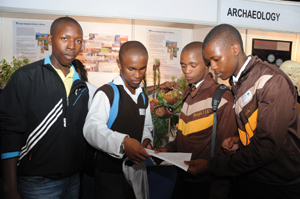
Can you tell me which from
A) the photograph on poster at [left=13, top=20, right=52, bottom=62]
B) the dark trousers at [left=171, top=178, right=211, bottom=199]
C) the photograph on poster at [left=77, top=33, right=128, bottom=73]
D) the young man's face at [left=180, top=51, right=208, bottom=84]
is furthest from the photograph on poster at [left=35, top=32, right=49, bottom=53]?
the dark trousers at [left=171, top=178, right=211, bottom=199]

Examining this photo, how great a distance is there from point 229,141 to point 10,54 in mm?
3100

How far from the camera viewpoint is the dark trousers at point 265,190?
1634 mm

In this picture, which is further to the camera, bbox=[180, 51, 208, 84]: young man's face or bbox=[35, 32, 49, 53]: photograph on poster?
bbox=[35, 32, 49, 53]: photograph on poster

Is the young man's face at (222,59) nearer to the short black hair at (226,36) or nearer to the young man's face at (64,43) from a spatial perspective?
the short black hair at (226,36)

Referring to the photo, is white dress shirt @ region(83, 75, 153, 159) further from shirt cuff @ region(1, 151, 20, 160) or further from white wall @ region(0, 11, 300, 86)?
white wall @ region(0, 11, 300, 86)

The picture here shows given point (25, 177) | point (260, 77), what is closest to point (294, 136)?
point (260, 77)

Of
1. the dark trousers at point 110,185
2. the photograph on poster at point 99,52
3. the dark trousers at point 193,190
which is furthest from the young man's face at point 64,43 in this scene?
the photograph on poster at point 99,52

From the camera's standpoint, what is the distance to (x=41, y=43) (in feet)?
11.6

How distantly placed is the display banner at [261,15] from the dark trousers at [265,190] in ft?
7.21

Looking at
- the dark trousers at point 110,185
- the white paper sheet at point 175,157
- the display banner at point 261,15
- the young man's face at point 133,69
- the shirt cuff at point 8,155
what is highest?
the display banner at point 261,15

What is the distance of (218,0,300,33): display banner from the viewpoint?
3309 mm

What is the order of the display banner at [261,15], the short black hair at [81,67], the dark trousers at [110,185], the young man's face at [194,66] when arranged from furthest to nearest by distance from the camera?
1. the short black hair at [81,67]
2. the display banner at [261,15]
3. the young man's face at [194,66]
4. the dark trousers at [110,185]

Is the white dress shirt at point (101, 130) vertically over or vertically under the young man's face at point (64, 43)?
under

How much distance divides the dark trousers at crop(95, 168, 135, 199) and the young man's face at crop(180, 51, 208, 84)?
1028mm
